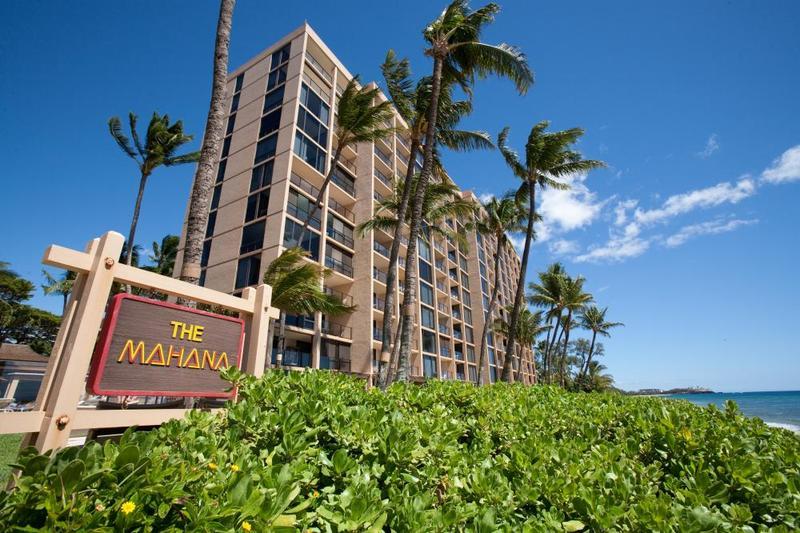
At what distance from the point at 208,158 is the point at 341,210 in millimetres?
21563

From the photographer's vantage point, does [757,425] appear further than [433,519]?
Yes

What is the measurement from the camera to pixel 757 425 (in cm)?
428

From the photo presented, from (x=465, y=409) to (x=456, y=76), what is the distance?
13430mm

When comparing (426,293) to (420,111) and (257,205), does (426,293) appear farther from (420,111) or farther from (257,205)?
(420,111)

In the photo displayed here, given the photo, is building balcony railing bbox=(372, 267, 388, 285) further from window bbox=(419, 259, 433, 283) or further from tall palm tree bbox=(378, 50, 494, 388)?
tall palm tree bbox=(378, 50, 494, 388)

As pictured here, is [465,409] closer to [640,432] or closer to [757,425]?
[640,432]

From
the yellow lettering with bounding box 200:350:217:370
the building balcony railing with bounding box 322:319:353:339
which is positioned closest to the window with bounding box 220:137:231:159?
the building balcony railing with bounding box 322:319:353:339

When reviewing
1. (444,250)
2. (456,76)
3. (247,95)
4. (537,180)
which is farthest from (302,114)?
(444,250)

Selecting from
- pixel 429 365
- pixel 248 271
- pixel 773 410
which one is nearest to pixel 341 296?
pixel 248 271

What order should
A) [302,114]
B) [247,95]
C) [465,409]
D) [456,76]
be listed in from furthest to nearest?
1. [247,95]
2. [302,114]
3. [456,76]
4. [465,409]

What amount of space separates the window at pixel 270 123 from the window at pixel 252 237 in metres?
7.05

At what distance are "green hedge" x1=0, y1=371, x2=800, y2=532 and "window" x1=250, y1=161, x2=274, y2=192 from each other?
70.2ft

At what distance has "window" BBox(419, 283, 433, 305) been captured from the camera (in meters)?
34.7

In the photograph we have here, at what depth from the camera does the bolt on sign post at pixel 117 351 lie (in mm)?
2943
